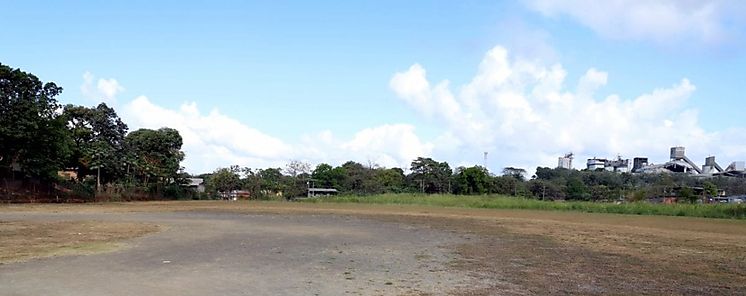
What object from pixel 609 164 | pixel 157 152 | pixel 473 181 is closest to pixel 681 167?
pixel 609 164

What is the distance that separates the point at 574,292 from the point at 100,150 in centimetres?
4742

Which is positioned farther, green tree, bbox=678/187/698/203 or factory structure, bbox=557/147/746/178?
factory structure, bbox=557/147/746/178

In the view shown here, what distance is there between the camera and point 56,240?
1298cm

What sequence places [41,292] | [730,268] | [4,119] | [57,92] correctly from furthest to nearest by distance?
[57,92]
[4,119]
[730,268]
[41,292]

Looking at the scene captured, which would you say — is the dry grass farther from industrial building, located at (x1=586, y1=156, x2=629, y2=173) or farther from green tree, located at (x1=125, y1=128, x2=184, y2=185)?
industrial building, located at (x1=586, y1=156, x2=629, y2=173)

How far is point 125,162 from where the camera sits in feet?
164

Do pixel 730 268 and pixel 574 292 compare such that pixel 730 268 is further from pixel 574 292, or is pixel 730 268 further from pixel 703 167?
pixel 703 167

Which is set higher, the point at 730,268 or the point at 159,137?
the point at 159,137

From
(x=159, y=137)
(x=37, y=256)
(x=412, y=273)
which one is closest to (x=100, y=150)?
(x=159, y=137)

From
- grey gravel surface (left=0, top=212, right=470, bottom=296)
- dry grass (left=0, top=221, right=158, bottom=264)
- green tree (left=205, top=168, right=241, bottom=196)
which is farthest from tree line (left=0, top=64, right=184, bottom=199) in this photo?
grey gravel surface (left=0, top=212, right=470, bottom=296)

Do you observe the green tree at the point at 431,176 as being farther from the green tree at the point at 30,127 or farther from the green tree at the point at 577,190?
the green tree at the point at 30,127

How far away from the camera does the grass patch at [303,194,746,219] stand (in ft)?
130

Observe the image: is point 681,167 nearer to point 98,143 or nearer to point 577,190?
point 577,190

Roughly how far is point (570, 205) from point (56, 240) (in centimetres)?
4358
